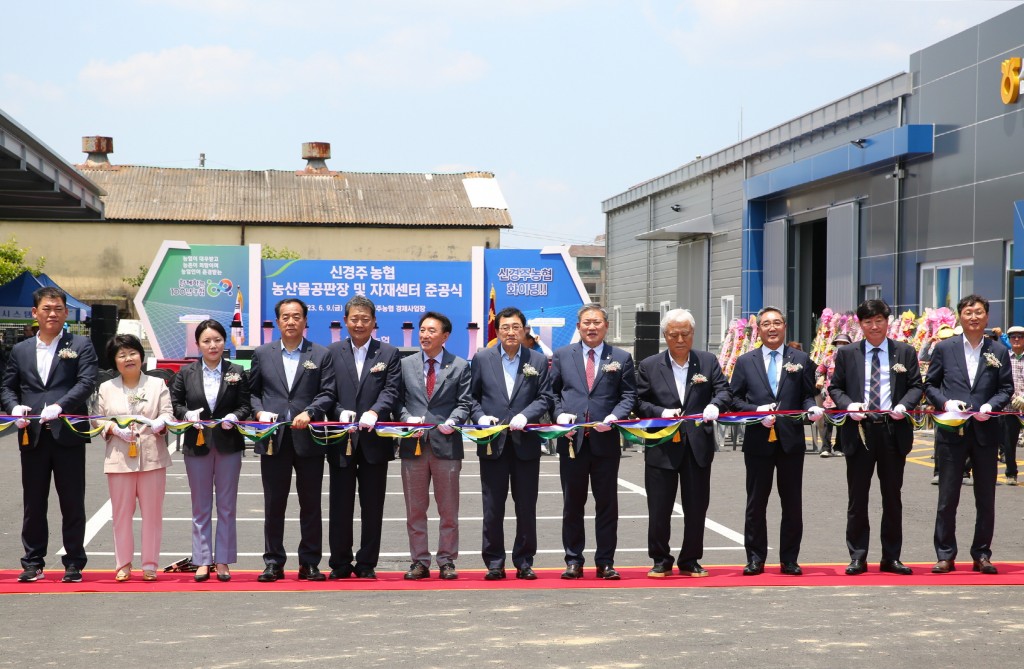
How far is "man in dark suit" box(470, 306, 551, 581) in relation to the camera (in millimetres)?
8172

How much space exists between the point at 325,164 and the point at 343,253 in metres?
7.50

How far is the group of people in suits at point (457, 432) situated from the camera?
8031 millimetres

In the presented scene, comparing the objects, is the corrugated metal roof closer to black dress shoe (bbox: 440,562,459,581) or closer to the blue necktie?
the blue necktie

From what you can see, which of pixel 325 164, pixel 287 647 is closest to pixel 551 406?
pixel 287 647

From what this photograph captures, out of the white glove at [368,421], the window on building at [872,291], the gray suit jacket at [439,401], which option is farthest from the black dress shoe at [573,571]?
the window on building at [872,291]

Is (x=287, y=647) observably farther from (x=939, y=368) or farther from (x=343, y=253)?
(x=343, y=253)

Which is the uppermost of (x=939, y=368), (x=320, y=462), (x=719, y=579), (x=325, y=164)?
(x=325, y=164)

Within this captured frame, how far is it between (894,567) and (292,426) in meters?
4.23

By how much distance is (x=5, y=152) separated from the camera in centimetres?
1977

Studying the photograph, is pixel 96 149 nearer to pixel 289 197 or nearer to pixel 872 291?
pixel 289 197

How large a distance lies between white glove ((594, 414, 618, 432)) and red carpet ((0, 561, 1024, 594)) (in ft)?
3.33

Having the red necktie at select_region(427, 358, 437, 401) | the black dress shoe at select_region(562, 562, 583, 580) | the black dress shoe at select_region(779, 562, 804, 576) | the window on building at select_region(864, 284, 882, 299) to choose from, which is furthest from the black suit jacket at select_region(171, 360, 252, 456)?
the window on building at select_region(864, 284, 882, 299)

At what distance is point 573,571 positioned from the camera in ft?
26.7

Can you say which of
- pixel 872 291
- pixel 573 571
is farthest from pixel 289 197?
pixel 573 571
